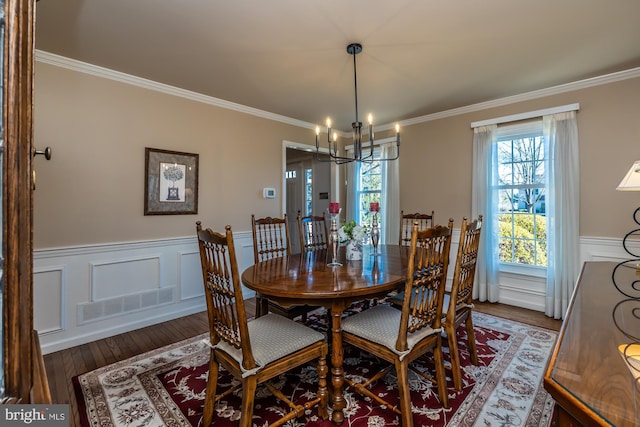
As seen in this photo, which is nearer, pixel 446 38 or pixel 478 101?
pixel 446 38

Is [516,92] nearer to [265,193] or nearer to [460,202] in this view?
[460,202]

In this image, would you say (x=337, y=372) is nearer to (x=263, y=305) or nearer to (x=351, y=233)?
(x=263, y=305)

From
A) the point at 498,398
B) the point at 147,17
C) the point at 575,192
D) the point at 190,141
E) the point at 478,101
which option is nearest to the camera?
the point at 498,398

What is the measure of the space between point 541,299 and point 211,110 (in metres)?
4.39

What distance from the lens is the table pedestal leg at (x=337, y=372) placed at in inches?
65.2

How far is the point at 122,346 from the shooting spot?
2.61 metres

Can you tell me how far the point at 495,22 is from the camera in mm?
2088

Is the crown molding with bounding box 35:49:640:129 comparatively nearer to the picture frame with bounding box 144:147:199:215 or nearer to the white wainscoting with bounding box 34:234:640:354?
the picture frame with bounding box 144:147:199:215

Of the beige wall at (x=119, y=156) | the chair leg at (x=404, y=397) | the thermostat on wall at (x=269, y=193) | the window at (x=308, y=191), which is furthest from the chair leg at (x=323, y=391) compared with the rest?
the window at (x=308, y=191)

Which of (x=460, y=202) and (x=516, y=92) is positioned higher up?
(x=516, y=92)

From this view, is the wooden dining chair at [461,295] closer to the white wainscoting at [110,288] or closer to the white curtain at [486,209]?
the white curtain at [486,209]

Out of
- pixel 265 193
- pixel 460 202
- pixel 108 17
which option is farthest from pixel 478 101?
pixel 108 17

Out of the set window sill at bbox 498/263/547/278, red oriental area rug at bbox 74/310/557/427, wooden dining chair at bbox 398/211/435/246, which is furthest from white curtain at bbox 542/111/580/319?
wooden dining chair at bbox 398/211/435/246

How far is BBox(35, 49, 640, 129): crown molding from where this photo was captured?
2.60 m
